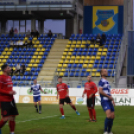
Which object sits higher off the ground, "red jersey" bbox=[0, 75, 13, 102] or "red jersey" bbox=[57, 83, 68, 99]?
"red jersey" bbox=[0, 75, 13, 102]

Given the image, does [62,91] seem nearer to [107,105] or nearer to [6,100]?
[107,105]

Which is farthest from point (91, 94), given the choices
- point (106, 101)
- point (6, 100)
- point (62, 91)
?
point (6, 100)

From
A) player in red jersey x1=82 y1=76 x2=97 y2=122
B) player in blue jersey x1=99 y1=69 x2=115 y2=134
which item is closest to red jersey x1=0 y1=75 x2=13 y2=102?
player in blue jersey x1=99 y1=69 x2=115 y2=134

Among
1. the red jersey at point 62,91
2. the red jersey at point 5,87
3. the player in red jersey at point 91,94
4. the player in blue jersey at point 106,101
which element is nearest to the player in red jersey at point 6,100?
the red jersey at point 5,87

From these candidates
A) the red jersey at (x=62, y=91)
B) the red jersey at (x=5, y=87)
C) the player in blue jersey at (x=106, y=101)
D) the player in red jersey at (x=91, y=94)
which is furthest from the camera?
the red jersey at (x=62, y=91)

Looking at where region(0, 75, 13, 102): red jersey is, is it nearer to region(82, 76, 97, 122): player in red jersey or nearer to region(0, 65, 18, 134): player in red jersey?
region(0, 65, 18, 134): player in red jersey

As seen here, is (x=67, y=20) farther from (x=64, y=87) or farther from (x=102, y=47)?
(x=64, y=87)

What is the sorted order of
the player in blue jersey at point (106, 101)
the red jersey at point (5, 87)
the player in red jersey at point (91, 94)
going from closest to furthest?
1. the red jersey at point (5, 87)
2. the player in blue jersey at point (106, 101)
3. the player in red jersey at point (91, 94)

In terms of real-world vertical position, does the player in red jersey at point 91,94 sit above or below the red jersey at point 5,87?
below

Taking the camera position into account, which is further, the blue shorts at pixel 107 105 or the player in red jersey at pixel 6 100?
the blue shorts at pixel 107 105

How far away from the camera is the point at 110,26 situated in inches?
1666

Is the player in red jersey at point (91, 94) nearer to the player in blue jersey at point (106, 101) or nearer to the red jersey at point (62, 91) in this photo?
the red jersey at point (62, 91)

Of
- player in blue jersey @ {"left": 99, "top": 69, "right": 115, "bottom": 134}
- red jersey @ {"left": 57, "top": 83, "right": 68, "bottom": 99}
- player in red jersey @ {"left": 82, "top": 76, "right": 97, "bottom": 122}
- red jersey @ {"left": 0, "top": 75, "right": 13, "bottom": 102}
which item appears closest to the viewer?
red jersey @ {"left": 0, "top": 75, "right": 13, "bottom": 102}

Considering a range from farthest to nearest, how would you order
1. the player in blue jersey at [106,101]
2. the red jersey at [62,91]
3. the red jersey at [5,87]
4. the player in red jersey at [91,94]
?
1. the red jersey at [62,91]
2. the player in red jersey at [91,94]
3. the player in blue jersey at [106,101]
4. the red jersey at [5,87]
